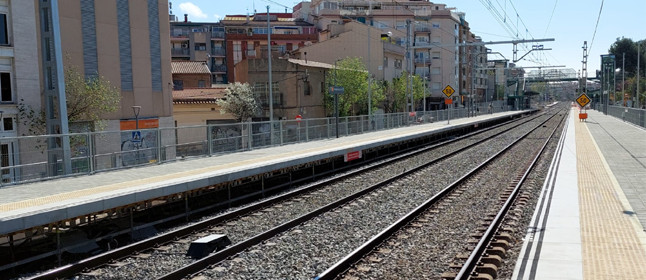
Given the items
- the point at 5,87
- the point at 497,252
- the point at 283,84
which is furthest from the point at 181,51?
the point at 497,252

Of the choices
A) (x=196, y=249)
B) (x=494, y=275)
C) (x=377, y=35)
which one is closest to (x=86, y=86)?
(x=196, y=249)

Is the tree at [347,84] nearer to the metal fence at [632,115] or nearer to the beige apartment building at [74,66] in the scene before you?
the beige apartment building at [74,66]

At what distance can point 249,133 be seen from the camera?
24047 mm

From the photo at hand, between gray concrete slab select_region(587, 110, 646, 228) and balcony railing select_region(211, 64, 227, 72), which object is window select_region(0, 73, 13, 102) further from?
balcony railing select_region(211, 64, 227, 72)

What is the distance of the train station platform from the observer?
8.18m

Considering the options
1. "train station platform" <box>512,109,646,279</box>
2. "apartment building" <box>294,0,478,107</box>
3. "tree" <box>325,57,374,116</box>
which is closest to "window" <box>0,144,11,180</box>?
"train station platform" <box>512,109,646,279</box>

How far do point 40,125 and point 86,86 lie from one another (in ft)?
8.02

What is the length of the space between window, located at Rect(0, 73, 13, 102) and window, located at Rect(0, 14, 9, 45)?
1.32 metres

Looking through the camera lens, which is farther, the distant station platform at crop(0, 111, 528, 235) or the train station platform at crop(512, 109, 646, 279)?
the distant station platform at crop(0, 111, 528, 235)

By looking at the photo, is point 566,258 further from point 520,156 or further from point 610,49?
point 610,49

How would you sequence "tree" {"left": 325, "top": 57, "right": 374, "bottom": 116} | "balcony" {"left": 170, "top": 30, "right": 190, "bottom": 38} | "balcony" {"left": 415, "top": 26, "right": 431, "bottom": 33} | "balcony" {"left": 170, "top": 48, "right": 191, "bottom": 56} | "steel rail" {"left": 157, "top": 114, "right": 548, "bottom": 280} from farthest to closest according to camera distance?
"balcony" {"left": 415, "top": 26, "right": 431, "bottom": 33} < "balcony" {"left": 170, "top": 30, "right": 190, "bottom": 38} < "balcony" {"left": 170, "top": 48, "right": 191, "bottom": 56} < "tree" {"left": 325, "top": 57, "right": 374, "bottom": 116} < "steel rail" {"left": 157, "top": 114, "right": 548, "bottom": 280}

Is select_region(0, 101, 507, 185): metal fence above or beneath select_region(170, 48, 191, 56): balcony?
beneath

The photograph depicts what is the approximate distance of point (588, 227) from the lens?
35.2 ft

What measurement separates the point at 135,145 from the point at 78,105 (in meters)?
8.78
